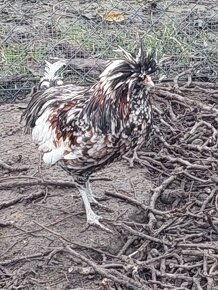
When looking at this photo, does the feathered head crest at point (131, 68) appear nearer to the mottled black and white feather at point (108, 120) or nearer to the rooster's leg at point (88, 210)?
the mottled black and white feather at point (108, 120)

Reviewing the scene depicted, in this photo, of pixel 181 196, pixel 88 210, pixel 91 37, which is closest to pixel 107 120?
pixel 88 210

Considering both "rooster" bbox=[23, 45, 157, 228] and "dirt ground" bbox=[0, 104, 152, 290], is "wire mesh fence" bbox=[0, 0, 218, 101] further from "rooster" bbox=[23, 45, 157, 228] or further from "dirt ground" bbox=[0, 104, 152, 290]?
"rooster" bbox=[23, 45, 157, 228]

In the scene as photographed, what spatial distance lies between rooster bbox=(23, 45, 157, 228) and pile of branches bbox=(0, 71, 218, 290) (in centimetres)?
41

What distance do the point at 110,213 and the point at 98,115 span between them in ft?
2.25

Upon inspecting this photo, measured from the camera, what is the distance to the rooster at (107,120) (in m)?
4.11

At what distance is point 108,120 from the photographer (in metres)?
4.12

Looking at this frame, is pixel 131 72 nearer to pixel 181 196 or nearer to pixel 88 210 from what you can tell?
pixel 88 210

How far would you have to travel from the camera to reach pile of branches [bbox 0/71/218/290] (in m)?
4.00

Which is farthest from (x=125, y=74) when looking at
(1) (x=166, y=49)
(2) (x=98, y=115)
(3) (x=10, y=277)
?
(1) (x=166, y=49)

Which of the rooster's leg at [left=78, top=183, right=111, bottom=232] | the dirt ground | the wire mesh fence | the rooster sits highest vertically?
the rooster

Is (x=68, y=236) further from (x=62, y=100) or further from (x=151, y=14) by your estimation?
(x=151, y=14)

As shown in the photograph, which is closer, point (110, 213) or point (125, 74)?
point (125, 74)

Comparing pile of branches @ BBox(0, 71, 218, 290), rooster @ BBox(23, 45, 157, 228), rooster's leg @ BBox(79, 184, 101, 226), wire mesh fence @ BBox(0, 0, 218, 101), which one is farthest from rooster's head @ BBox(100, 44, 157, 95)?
wire mesh fence @ BBox(0, 0, 218, 101)

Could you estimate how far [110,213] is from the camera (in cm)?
455
